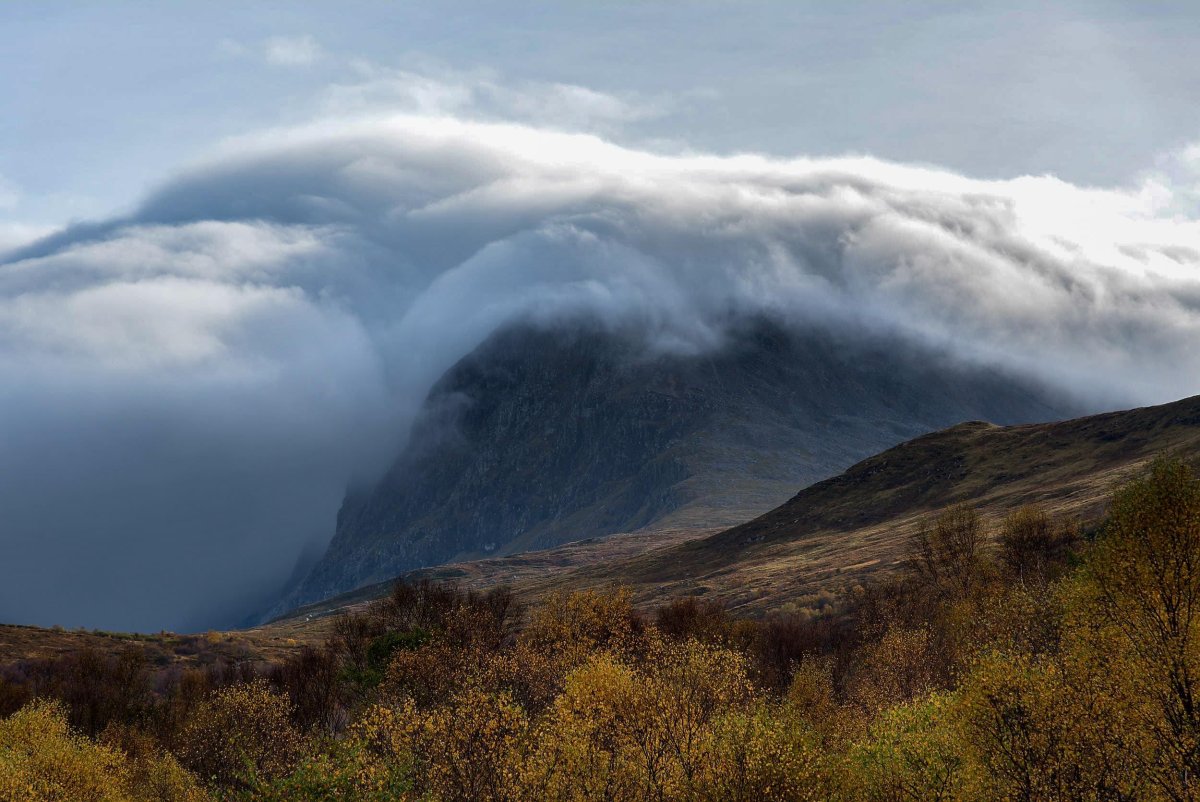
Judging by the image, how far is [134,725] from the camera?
368 ft

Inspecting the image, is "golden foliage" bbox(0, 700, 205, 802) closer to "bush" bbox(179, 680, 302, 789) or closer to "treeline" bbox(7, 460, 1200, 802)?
"treeline" bbox(7, 460, 1200, 802)

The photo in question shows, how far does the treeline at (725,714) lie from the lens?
5266 centimetres

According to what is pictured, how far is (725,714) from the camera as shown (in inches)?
2756

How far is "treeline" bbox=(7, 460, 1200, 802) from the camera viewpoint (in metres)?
52.7

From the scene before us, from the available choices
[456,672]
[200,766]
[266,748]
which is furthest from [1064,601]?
[200,766]

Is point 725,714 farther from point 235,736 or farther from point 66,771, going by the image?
point 66,771

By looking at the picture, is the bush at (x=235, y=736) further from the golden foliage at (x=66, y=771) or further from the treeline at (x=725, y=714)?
the golden foliage at (x=66, y=771)

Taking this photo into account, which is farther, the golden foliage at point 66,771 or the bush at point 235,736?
the bush at point 235,736

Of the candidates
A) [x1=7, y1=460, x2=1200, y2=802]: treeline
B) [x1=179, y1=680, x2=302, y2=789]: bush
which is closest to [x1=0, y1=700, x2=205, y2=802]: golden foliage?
[x1=7, y1=460, x2=1200, y2=802]: treeline

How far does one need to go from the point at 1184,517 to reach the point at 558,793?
150 ft

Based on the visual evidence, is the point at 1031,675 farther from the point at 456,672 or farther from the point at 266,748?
the point at 266,748

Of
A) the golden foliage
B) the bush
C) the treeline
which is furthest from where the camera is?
the bush

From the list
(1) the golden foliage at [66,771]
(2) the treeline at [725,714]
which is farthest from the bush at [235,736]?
(1) the golden foliage at [66,771]

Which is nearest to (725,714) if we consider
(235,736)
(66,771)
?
(235,736)
